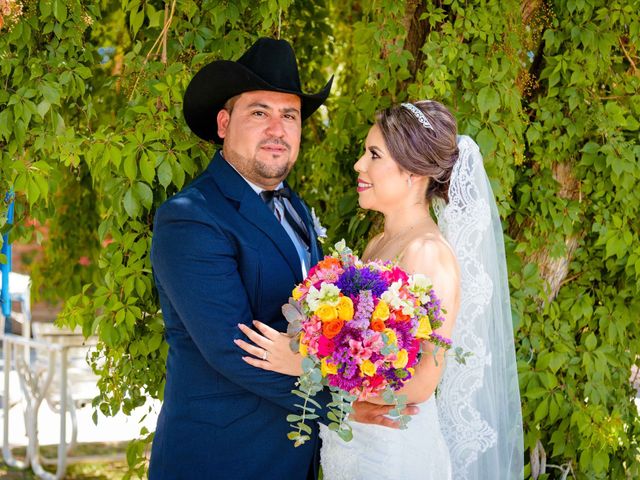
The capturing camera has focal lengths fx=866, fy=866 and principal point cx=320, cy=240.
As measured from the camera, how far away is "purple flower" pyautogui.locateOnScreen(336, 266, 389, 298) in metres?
2.36

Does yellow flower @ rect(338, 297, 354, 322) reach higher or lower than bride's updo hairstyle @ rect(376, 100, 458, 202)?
lower

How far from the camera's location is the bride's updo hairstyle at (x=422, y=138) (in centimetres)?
299

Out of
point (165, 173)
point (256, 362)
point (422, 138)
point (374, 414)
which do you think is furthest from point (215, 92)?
point (374, 414)

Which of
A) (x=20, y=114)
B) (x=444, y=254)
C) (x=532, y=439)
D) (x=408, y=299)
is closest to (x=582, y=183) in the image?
(x=532, y=439)

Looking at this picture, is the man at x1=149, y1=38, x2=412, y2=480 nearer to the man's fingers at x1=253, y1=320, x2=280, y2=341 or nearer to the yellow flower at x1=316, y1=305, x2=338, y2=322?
the man's fingers at x1=253, y1=320, x2=280, y2=341

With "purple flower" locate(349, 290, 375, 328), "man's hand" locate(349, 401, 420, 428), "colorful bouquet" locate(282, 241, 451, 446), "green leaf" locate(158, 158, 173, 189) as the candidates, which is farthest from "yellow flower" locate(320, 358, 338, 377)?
"green leaf" locate(158, 158, 173, 189)

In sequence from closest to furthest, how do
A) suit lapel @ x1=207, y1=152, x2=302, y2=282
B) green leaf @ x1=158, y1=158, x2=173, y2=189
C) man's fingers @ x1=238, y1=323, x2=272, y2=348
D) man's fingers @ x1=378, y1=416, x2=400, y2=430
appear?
man's fingers @ x1=238, y1=323, x2=272, y2=348 < man's fingers @ x1=378, y1=416, x2=400, y2=430 < suit lapel @ x1=207, y1=152, x2=302, y2=282 < green leaf @ x1=158, y1=158, x2=173, y2=189

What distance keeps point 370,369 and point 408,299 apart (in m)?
0.22

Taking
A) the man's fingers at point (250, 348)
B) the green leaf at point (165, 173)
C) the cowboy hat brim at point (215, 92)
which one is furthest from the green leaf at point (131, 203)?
the man's fingers at point (250, 348)

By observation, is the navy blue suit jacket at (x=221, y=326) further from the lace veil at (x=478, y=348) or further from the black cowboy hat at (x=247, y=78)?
the lace veil at (x=478, y=348)

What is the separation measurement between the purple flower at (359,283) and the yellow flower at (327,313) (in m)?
0.10

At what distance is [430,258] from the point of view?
287 cm

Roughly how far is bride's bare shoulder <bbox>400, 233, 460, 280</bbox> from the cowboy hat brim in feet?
2.17

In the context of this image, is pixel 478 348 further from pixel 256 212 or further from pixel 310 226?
pixel 256 212
